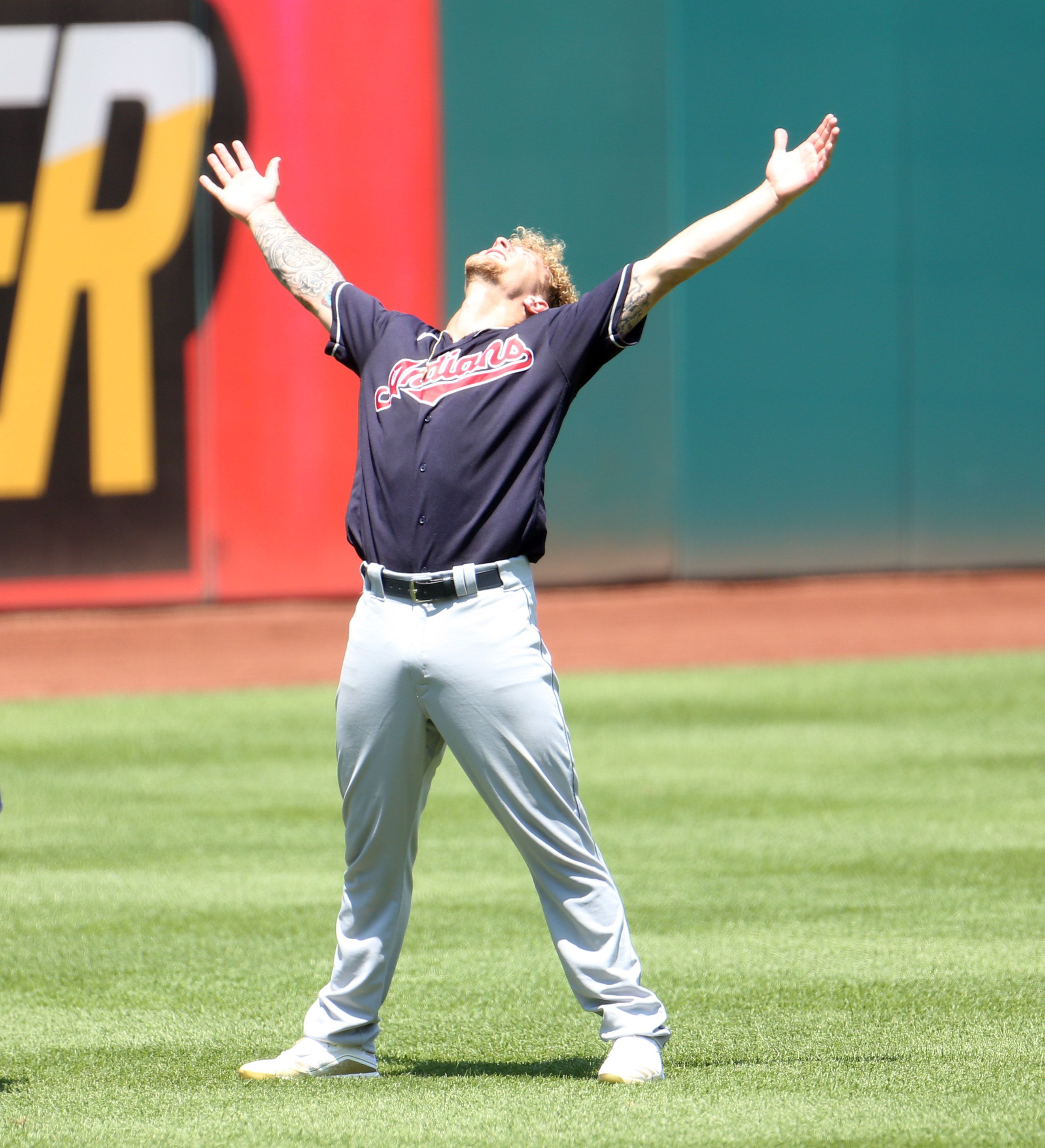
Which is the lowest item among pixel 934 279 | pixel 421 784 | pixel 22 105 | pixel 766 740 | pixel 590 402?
pixel 766 740

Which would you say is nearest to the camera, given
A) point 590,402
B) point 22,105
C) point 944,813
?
point 944,813

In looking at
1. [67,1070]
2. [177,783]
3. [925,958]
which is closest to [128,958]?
[67,1070]

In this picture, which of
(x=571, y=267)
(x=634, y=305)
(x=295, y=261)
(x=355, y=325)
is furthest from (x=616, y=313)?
(x=571, y=267)

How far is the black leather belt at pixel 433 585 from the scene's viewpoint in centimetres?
397

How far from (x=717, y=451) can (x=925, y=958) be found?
453 inches

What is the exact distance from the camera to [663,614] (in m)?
15.7

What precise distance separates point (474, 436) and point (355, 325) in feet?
1.73

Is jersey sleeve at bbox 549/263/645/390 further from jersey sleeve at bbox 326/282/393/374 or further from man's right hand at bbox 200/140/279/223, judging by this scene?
man's right hand at bbox 200/140/279/223

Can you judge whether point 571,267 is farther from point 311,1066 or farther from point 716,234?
point 311,1066

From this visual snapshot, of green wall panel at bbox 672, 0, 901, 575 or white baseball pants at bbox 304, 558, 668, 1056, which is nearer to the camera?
white baseball pants at bbox 304, 558, 668, 1056

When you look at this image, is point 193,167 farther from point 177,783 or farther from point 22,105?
point 177,783

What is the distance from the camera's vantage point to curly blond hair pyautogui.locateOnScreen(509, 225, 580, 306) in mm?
4391

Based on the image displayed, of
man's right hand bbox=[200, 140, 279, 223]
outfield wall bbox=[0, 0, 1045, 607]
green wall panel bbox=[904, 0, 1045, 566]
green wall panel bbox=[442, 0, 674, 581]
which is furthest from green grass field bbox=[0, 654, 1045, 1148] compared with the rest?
green wall panel bbox=[904, 0, 1045, 566]

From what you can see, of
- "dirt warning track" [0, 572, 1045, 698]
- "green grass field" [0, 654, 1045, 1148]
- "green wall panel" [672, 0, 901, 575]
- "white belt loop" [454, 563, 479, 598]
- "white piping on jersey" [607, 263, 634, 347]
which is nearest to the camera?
"green grass field" [0, 654, 1045, 1148]
